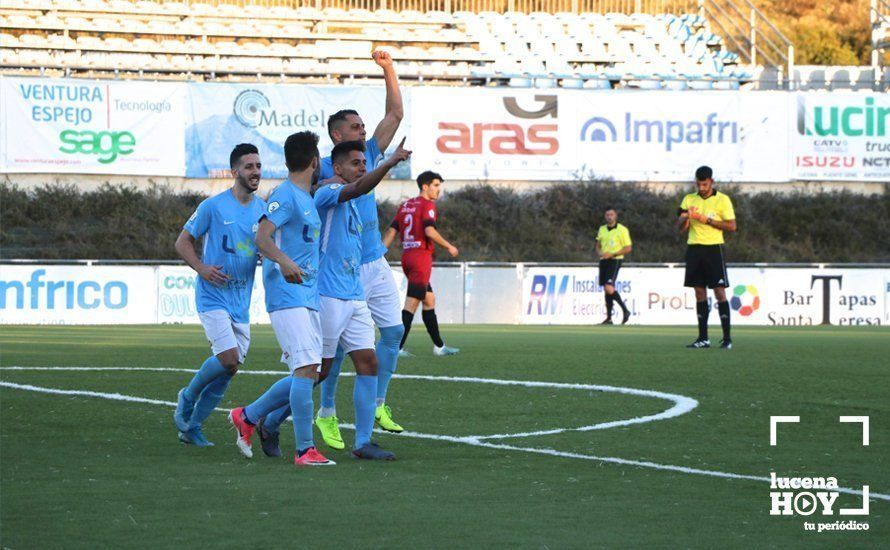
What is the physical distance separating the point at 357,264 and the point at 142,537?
10.1 feet

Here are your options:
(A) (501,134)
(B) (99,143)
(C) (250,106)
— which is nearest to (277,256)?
(C) (250,106)

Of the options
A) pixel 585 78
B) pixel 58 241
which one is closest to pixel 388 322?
pixel 58 241

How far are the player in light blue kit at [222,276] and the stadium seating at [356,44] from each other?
1133 inches

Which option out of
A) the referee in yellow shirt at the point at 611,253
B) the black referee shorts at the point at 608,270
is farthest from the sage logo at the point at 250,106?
the black referee shorts at the point at 608,270

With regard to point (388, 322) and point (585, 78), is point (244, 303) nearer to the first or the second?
point (388, 322)

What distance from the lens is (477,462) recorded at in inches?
300

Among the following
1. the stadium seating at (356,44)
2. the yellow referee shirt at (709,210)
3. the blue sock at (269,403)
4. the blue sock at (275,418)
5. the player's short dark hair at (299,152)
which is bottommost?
the blue sock at (275,418)

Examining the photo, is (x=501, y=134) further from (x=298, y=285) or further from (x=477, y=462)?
(x=477, y=462)

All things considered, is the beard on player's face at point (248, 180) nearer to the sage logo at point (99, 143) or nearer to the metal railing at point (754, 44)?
the sage logo at point (99, 143)

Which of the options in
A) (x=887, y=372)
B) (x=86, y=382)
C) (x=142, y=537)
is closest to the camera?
(x=142, y=537)

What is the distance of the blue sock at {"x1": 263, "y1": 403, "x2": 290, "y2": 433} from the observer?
316 inches

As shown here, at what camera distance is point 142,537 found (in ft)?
17.6

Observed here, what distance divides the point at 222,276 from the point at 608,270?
63.7 ft

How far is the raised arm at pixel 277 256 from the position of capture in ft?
Result: 24.4
